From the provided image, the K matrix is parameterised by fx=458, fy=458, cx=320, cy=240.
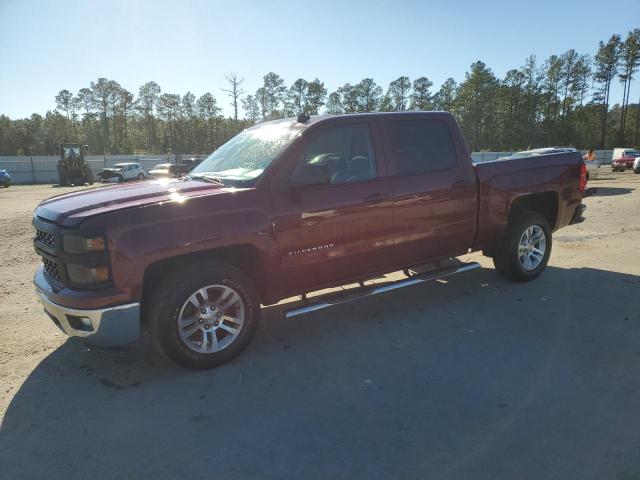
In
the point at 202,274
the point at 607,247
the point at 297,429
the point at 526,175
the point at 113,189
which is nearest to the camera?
the point at 297,429

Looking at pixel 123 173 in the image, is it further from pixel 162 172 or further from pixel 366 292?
pixel 366 292

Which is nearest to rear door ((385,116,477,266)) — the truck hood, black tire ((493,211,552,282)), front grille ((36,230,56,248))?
black tire ((493,211,552,282))

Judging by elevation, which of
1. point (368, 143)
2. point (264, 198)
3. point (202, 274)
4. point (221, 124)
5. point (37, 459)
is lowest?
point (37, 459)

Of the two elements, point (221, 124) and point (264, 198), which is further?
point (221, 124)

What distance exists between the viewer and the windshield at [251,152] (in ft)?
13.3

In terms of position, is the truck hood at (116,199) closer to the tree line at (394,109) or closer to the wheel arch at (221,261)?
the wheel arch at (221,261)

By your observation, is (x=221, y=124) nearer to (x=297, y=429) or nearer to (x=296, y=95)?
(x=296, y=95)

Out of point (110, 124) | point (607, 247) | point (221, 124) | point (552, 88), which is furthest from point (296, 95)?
point (607, 247)

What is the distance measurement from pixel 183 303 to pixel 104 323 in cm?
55

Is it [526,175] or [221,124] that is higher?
[221,124]

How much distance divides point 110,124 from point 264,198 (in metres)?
111

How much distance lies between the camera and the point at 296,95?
96.2m

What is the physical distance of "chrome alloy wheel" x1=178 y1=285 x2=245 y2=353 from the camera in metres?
3.54

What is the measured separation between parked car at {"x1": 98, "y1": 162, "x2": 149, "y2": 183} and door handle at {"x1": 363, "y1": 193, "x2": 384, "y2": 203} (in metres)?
34.3
